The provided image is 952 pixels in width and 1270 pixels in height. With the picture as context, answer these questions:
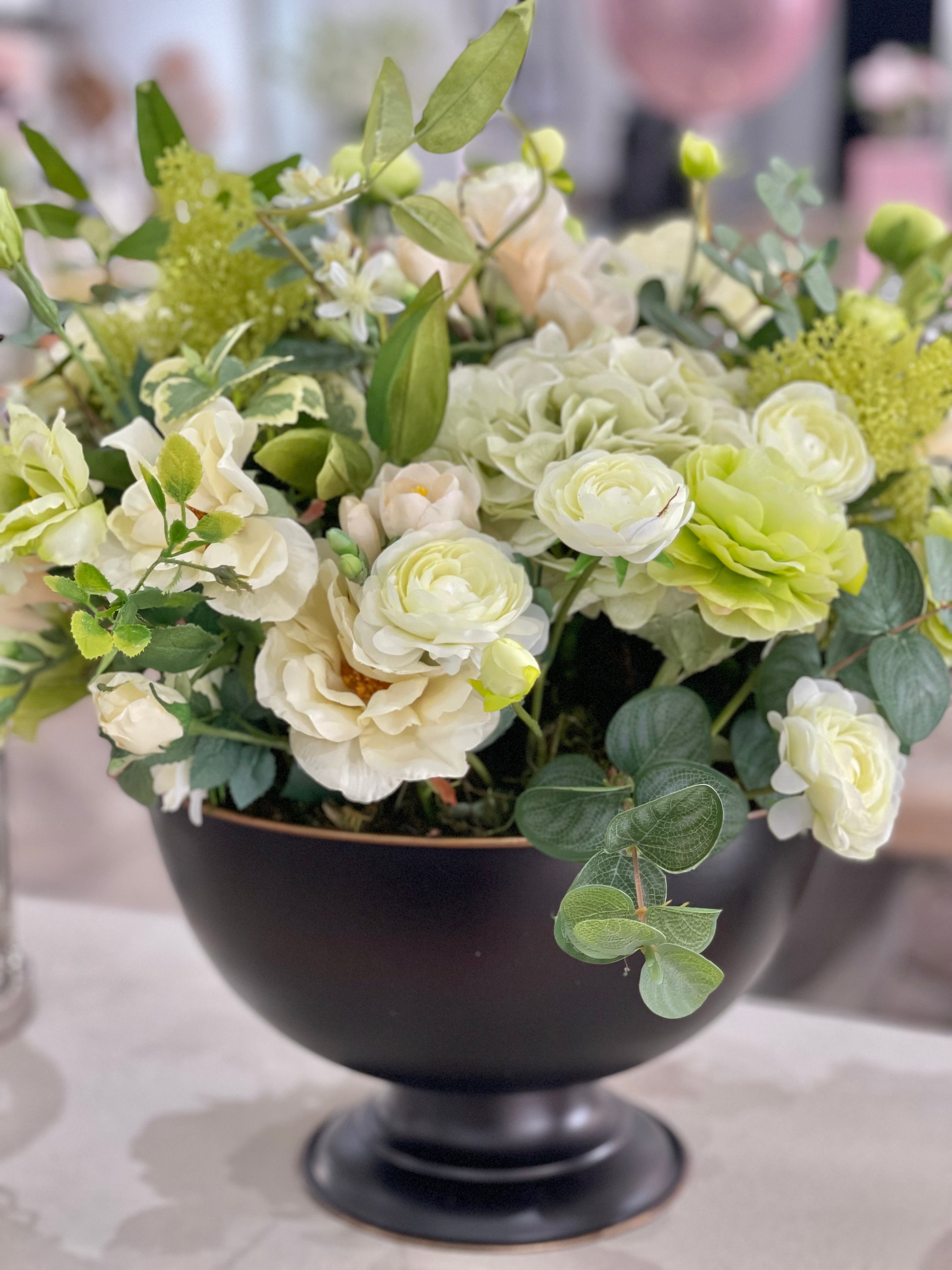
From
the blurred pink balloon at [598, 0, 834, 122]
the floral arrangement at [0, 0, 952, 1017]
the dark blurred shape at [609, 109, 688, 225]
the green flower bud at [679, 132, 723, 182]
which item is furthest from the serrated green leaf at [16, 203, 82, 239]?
the dark blurred shape at [609, 109, 688, 225]

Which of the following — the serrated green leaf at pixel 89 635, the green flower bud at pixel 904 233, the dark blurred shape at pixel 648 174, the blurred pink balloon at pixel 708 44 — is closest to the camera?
the serrated green leaf at pixel 89 635

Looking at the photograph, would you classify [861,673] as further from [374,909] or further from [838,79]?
[838,79]

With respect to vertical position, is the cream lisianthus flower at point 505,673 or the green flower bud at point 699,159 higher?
the green flower bud at point 699,159

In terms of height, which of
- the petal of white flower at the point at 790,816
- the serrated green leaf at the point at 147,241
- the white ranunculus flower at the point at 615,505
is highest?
the serrated green leaf at the point at 147,241

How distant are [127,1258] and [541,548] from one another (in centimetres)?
33

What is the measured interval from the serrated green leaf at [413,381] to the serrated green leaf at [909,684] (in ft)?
0.56

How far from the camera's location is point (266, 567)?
39 cm

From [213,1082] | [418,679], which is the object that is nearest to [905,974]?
[213,1082]

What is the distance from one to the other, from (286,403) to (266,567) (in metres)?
0.08

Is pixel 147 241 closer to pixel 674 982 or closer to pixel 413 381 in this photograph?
pixel 413 381

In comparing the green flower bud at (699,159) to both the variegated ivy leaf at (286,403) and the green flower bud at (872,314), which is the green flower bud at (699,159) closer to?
the green flower bud at (872,314)

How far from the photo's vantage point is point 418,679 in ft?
1.30

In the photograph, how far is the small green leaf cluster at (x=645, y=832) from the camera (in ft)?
1.19

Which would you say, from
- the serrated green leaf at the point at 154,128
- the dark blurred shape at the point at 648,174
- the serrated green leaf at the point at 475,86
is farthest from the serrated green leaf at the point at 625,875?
the dark blurred shape at the point at 648,174
